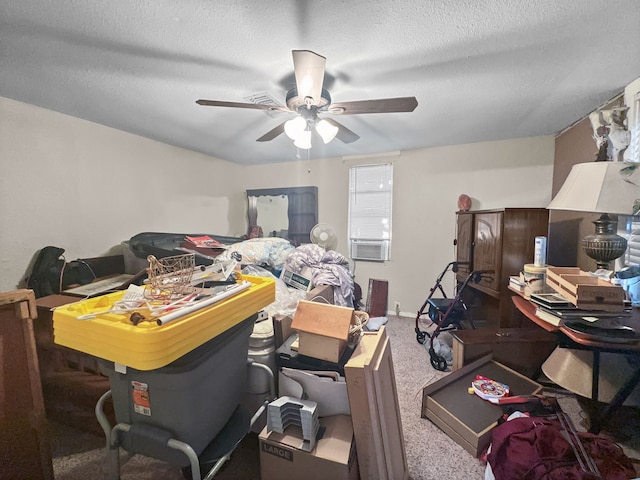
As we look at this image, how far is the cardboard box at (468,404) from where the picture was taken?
1357 millimetres

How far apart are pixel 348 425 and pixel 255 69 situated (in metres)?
2.06

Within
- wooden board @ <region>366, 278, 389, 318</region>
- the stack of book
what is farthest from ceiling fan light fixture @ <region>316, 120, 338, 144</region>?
wooden board @ <region>366, 278, 389, 318</region>

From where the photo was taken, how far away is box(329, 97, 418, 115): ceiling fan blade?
1412mm

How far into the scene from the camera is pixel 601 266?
1582 millimetres

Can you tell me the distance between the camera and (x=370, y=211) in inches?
136

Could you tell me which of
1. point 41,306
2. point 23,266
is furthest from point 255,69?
point 23,266

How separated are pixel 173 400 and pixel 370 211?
10.0ft

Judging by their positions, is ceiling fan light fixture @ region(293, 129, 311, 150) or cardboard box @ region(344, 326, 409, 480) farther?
ceiling fan light fixture @ region(293, 129, 311, 150)

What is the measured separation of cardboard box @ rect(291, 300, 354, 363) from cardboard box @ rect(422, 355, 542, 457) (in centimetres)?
84

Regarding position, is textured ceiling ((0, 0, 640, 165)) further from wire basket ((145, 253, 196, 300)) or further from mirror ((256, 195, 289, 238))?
mirror ((256, 195, 289, 238))

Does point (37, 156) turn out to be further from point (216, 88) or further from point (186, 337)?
point (186, 337)

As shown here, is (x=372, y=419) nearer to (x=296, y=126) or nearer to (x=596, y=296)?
(x=596, y=296)

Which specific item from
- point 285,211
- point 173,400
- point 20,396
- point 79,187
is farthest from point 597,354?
point 79,187

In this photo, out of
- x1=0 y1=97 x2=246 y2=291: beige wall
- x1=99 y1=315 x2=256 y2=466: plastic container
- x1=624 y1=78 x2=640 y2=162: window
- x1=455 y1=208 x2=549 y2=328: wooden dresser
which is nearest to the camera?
x1=99 y1=315 x2=256 y2=466: plastic container
